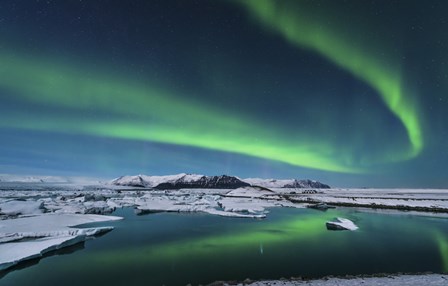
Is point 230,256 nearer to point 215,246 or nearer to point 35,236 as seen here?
point 215,246

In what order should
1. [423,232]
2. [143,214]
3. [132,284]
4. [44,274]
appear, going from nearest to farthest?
[132,284] → [44,274] → [423,232] → [143,214]

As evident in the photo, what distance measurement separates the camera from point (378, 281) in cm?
988

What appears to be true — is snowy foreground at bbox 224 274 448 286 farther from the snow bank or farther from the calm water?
the snow bank

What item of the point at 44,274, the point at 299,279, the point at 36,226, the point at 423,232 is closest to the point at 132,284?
the point at 44,274

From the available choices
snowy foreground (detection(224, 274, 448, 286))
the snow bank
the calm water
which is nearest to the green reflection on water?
the calm water

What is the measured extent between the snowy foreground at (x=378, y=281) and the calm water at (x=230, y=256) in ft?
4.80

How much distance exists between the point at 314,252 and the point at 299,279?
5814mm

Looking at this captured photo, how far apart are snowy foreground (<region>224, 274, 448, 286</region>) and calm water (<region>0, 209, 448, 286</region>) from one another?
57.7 inches

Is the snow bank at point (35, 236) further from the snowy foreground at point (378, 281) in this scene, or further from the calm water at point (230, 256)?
the snowy foreground at point (378, 281)

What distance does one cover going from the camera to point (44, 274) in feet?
38.8

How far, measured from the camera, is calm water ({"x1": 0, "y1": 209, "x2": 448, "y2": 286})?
37.8 feet

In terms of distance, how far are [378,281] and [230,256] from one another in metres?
7.14

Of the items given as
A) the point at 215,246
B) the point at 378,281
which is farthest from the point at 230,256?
the point at 378,281

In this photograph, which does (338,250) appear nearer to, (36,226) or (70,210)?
(36,226)
